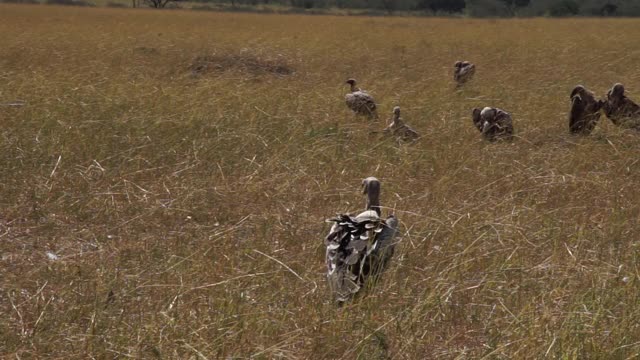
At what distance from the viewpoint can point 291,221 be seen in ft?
16.6

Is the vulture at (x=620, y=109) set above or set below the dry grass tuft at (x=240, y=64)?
above

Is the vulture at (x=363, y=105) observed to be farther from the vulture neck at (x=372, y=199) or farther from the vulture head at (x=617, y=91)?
the vulture neck at (x=372, y=199)

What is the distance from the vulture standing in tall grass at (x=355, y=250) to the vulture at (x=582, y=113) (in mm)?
4268

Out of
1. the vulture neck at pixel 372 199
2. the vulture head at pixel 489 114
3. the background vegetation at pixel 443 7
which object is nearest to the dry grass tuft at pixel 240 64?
the vulture head at pixel 489 114

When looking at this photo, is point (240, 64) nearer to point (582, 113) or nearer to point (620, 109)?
point (582, 113)

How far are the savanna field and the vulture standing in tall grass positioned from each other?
93 mm

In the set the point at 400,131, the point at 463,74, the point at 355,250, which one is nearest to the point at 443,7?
the point at 463,74

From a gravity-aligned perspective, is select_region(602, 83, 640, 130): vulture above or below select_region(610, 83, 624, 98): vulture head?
below

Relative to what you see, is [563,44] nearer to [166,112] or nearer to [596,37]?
[596,37]

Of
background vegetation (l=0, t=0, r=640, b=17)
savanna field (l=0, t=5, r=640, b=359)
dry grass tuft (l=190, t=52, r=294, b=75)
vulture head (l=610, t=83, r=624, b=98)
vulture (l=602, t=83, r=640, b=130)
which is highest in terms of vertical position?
vulture head (l=610, t=83, r=624, b=98)

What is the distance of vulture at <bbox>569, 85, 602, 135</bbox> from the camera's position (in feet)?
24.3

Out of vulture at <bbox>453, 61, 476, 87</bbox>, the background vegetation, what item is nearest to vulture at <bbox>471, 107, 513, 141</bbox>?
vulture at <bbox>453, 61, 476, 87</bbox>

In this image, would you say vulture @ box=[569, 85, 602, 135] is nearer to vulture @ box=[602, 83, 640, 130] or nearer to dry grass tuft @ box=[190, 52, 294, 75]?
vulture @ box=[602, 83, 640, 130]

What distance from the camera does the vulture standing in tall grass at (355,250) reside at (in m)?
3.52
